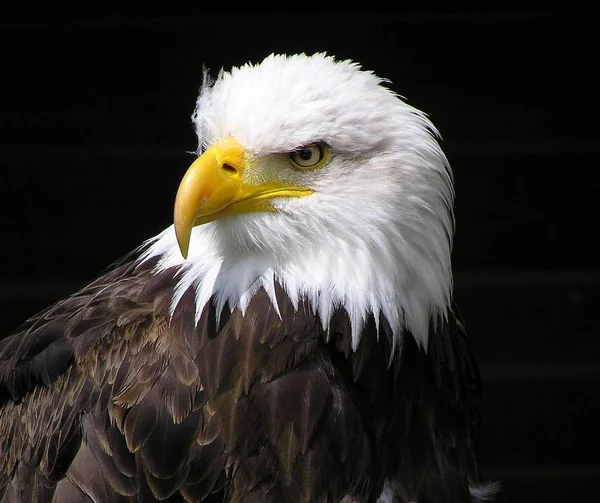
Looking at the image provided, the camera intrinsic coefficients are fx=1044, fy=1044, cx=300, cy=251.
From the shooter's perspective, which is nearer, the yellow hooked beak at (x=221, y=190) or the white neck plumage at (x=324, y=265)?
the yellow hooked beak at (x=221, y=190)

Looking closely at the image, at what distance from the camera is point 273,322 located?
2910 millimetres

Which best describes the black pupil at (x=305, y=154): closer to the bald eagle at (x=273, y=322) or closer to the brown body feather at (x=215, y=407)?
the bald eagle at (x=273, y=322)

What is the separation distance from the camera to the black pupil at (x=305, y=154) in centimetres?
282

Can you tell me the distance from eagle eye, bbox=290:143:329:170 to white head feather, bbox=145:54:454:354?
0.07ft

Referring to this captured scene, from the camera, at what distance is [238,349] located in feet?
9.55

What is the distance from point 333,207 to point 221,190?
1.03 ft

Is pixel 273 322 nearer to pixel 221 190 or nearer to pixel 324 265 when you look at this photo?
pixel 324 265

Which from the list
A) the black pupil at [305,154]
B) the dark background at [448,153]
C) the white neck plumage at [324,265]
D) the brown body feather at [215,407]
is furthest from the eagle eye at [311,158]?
the dark background at [448,153]

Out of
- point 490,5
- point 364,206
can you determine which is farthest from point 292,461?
point 490,5

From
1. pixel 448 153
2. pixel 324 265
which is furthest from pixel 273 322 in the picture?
pixel 448 153

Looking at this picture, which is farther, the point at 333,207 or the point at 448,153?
the point at 448,153

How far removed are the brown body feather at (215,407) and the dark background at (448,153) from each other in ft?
6.10

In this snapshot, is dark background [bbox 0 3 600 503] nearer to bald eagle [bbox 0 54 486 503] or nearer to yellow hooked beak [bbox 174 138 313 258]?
bald eagle [bbox 0 54 486 503]

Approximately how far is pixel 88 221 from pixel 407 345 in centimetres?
229
